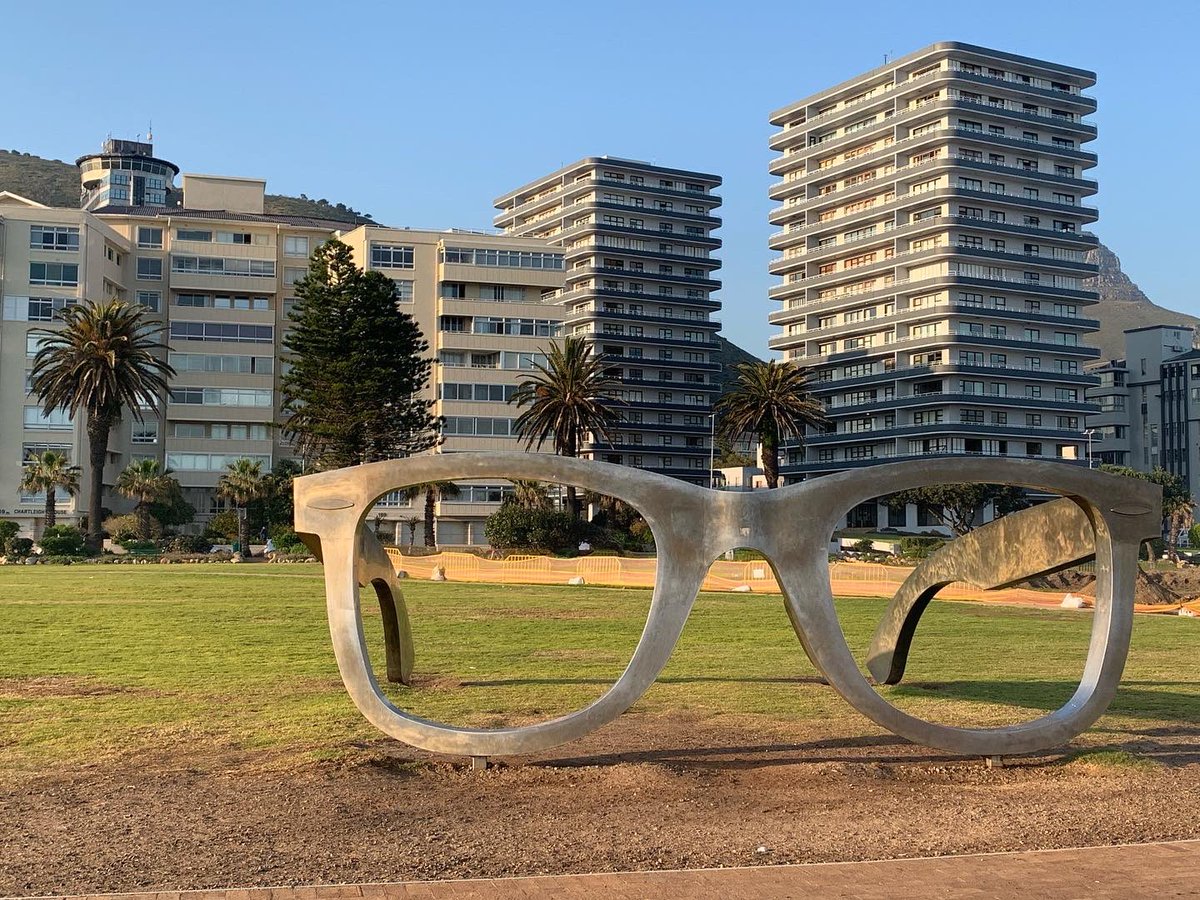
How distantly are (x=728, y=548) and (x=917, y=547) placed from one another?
5979cm

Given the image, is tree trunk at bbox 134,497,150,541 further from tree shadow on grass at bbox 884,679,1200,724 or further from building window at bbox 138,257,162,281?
tree shadow on grass at bbox 884,679,1200,724

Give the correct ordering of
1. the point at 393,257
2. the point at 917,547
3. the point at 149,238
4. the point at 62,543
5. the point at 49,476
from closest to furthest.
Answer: the point at 62,543 < the point at 917,547 < the point at 49,476 < the point at 393,257 < the point at 149,238

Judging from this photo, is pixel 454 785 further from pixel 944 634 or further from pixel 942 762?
pixel 944 634

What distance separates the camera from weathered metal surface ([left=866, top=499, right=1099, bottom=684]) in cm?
967

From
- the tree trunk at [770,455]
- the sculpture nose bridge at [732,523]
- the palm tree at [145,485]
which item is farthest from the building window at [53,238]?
the sculpture nose bridge at [732,523]

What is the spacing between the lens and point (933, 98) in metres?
101

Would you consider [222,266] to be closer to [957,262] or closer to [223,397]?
[223,397]

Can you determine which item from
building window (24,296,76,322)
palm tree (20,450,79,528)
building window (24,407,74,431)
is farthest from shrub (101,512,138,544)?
building window (24,296,76,322)

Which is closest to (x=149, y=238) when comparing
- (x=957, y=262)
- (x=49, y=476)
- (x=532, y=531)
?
(x=49, y=476)

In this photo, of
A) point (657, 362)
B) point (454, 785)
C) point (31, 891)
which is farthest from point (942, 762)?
point (657, 362)

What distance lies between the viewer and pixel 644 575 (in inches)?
1479

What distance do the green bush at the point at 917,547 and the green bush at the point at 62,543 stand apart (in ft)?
124

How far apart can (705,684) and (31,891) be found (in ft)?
26.8

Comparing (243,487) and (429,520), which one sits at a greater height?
(243,487)
